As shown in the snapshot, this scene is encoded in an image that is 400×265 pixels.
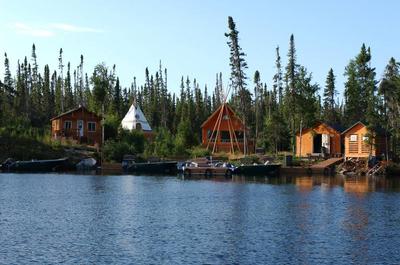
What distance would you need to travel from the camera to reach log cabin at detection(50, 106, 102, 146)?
10112 cm

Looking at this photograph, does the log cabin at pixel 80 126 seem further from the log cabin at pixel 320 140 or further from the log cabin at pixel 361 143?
the log cabin at pixel 361 143

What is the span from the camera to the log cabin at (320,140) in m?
89.4

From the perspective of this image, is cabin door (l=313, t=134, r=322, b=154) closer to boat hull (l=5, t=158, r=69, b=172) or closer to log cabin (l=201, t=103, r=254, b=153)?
log cabin (l=201, t=103, r=254, b=153)

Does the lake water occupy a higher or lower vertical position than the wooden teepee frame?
lower

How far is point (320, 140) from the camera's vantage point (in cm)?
9250

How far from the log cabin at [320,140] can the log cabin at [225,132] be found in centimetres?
1032

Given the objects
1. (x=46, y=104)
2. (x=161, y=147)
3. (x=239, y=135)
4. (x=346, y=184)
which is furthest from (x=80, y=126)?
(x=346, y=184)

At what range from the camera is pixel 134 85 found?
175125 millimetres

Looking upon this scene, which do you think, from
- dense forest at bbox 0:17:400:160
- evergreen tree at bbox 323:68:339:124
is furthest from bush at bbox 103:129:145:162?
evergreen tree at bbox 323:68:339:124

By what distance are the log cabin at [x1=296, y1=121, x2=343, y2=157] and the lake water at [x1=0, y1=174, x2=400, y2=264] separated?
101 feet

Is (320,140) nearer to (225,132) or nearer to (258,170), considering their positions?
(225,132)

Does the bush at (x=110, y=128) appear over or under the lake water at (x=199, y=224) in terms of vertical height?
over

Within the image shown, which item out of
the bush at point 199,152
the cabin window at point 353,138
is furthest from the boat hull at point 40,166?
the cabin window at point 353,138

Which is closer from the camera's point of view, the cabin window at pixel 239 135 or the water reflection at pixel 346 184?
the water reflection at pixel 346 184
